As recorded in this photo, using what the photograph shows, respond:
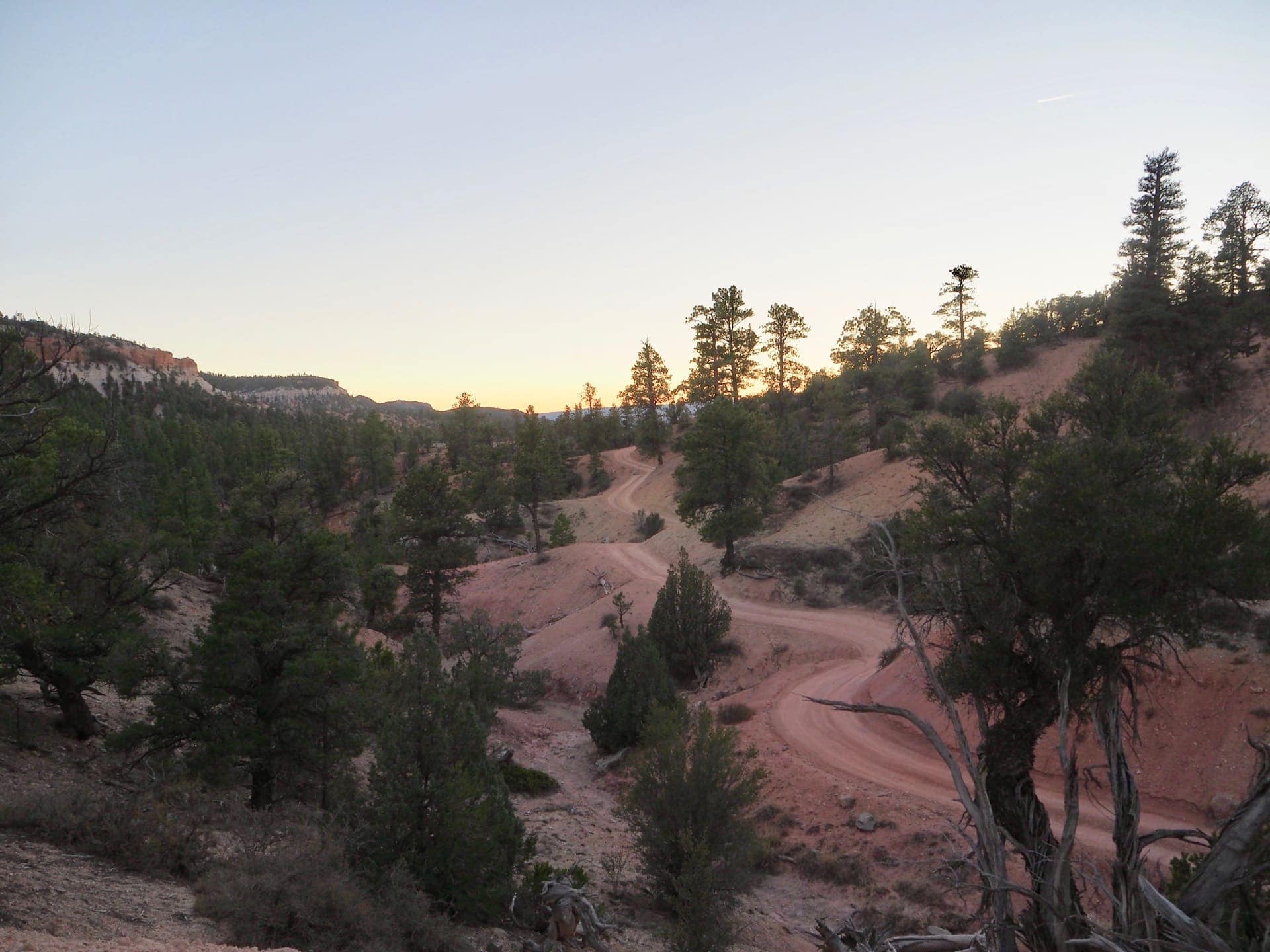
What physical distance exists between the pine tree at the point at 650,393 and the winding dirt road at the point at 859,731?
42.9 metres

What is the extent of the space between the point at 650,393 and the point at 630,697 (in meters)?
56.7

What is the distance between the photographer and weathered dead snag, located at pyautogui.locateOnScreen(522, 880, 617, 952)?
33.2 ft

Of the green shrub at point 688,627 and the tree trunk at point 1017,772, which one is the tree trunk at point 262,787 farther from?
the green shrub at point 688,627

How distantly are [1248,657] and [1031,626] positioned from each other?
351 inches

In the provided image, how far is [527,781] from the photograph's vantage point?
18.6m

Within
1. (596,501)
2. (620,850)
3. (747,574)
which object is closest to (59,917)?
(620,850)

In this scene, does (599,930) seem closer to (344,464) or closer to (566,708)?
(566,708)

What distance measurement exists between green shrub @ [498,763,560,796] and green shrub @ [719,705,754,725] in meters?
6.22

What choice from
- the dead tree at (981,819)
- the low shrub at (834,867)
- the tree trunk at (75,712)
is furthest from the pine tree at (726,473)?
the dead tree at (981,819)

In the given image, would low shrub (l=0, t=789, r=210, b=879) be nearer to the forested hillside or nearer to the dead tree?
the forested hillside

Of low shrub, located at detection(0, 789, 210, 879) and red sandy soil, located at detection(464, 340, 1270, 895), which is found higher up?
low shrub, located at detection(0, 789, 210, 879)

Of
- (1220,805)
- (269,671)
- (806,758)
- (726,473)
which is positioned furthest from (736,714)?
(269,671)

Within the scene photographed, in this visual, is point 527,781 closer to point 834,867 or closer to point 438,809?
point 834,867

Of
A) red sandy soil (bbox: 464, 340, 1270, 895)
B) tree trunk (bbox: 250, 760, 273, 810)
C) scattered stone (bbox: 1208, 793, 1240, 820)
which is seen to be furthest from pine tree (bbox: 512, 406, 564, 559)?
scattered stone (bbox: 1208, 793, 1240, 820)
